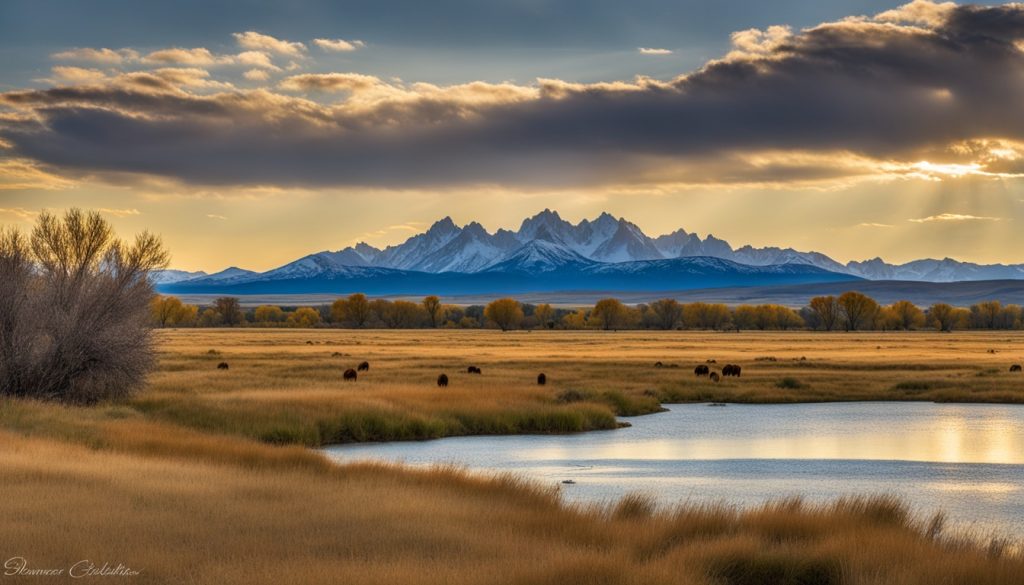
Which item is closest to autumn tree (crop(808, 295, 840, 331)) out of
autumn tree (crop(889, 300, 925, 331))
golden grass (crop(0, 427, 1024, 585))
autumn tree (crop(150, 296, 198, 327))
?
autumn tree (crop(889, 300, 925, 331))

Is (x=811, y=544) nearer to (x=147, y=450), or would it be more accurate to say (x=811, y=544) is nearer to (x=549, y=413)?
(x=147, y=450)

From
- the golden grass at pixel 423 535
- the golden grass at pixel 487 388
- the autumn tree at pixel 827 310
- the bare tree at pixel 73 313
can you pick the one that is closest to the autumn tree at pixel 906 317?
the autumn tree at pixel 827 310

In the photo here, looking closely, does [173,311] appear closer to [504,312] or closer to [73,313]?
[504,312]

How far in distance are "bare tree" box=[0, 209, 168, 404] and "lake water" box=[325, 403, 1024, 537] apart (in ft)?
33.0

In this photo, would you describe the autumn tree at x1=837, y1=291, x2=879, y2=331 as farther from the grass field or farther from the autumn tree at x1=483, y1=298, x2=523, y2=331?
the grass field

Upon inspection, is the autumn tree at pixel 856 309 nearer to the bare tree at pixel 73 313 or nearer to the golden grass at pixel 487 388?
the golden grass at pixel 487 388

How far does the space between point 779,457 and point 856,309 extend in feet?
531

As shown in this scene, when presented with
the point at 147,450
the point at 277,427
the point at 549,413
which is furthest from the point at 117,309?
the point at 549,413

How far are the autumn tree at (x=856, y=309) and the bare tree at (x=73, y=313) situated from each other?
158 m

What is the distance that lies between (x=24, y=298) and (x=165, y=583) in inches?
1043

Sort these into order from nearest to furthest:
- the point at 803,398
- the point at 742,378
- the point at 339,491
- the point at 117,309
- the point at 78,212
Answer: the point at 339,491 < the point at 117,309 < the point at 78,212 < the point at 803,398 < the point at 742,378

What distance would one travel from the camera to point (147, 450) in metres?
25.1

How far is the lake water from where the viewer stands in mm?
23203

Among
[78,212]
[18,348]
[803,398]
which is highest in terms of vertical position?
[78,212]
